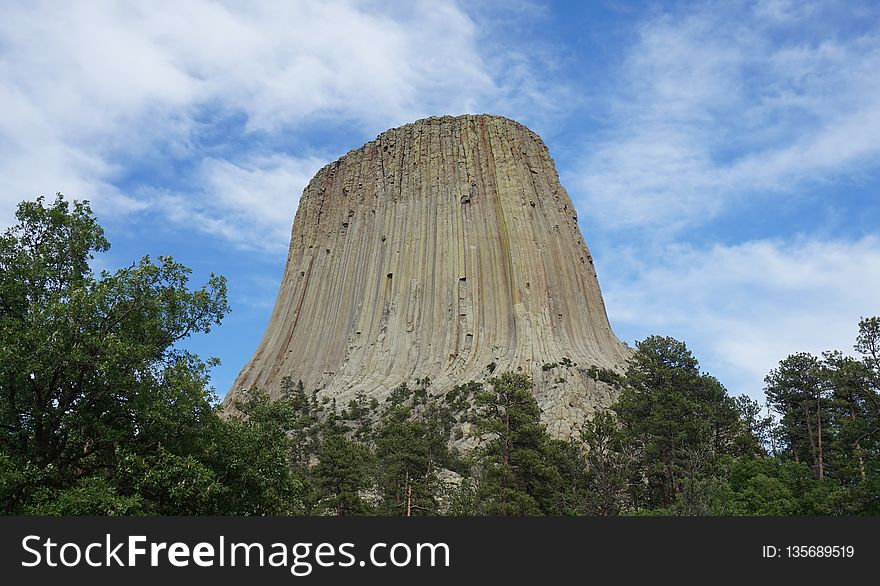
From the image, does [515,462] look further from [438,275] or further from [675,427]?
[438,275]

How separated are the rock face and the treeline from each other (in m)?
23.3

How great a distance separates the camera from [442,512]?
36312 millimetres

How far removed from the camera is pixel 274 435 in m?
19.0

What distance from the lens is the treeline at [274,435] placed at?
1558cm

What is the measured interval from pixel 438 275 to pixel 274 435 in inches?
2312

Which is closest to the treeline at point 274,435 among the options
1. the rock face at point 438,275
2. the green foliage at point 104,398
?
the green foliage at point 104,398

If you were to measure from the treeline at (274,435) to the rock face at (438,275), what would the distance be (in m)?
23.3

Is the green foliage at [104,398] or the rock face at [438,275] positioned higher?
the rock face at [438,275]

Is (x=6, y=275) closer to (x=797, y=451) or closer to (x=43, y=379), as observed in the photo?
(x=43, y=379)

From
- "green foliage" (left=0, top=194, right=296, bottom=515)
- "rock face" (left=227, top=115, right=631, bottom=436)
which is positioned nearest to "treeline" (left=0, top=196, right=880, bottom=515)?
"green foliage" (left=0, top=194, right=296, bottom=515)

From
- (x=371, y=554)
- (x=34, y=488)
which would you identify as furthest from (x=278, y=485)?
(x=371, y=554)

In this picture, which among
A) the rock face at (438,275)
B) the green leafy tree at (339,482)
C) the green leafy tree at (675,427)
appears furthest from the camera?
the rock face at (438,275)

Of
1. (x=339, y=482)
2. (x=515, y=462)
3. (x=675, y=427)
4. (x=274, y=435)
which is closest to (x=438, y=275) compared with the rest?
(x=339, y=482)

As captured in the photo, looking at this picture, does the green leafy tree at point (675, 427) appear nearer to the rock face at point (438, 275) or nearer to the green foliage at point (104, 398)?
the green foliage at point (104, 398)
